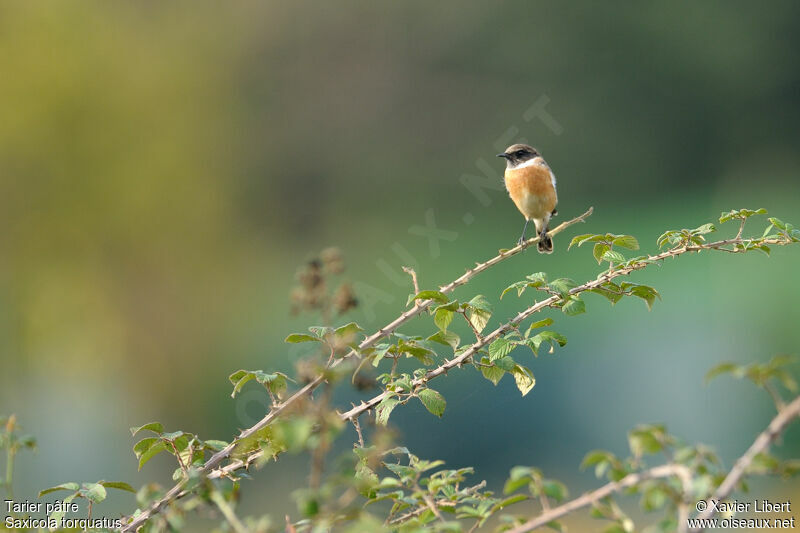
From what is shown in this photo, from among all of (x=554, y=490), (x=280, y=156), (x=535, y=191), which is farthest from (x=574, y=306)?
(x=280, y=156)

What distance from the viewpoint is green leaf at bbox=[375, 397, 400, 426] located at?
131 cm

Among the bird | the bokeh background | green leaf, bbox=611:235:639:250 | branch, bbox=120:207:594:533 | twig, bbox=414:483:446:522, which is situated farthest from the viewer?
the bokeh background

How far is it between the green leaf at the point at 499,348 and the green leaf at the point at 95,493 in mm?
646

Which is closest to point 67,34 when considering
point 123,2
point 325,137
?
point 123,2

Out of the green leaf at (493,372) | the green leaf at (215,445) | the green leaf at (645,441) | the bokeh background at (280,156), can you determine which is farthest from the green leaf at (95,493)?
the bokeh background at (280,156)

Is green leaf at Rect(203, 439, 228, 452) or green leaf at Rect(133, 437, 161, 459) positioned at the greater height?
green leaf at Rect(133, 437, 161, 459)

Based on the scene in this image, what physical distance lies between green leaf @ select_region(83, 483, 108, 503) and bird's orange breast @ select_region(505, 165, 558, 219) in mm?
2014

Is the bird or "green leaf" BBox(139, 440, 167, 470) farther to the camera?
the bird

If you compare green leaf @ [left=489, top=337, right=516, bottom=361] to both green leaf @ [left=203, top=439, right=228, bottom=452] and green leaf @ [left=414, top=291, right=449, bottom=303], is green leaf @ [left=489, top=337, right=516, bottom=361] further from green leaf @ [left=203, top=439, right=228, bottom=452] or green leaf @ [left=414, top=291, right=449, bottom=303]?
green leaf @ [left=203, top=439, right=228, bottom=452]

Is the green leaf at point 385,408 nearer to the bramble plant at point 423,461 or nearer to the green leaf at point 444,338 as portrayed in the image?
the bramble plant at point 423,461

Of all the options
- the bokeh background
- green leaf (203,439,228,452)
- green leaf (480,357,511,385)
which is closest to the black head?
green leaf (480,357,511,385)

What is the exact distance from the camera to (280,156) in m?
7.53

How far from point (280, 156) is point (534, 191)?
4.91m

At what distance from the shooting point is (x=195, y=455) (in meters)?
1.37
